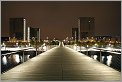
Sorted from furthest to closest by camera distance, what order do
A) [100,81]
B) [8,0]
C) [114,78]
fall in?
[8,0] < [114,78] < [100,81]

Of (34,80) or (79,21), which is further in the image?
(79,21)

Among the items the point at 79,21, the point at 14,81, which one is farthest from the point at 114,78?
the point at 79,21

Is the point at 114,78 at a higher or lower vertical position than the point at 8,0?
lower

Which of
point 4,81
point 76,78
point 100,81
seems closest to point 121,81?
point 100,81

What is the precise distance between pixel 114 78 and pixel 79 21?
182027mm

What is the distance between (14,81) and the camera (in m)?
11.0

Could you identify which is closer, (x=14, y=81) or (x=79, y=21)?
(x=14, y=81)

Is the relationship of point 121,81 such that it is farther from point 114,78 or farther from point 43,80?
point 43,80

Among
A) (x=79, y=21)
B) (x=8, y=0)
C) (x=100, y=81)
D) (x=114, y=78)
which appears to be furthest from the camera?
(x=79, y=21)

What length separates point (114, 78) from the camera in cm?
1177

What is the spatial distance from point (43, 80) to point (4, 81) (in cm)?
143

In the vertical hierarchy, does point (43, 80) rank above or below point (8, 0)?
below

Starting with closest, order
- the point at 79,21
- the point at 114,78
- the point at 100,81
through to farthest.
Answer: the point at 100,81, the point at 114,78, the point at 79,21

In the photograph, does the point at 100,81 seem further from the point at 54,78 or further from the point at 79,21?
the point at 79,21
